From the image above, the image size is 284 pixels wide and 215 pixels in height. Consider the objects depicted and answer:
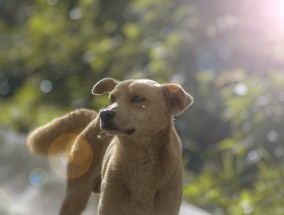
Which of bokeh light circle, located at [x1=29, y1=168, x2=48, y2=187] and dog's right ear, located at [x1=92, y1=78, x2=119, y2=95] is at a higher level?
dog's right ear, located at [x1=92, y1=78, x2=119, y2=95]

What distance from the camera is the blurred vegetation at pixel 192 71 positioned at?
10.1m

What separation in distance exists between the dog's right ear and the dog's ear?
56 cm

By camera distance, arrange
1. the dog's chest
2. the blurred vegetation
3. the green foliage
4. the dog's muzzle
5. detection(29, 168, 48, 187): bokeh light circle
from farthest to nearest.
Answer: the blurred vegetation
detection(29, 168, 48, 187): bokeh light circle
the green foliage
the dog's chest
the dog's muzzle

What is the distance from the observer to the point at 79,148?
22.9ft

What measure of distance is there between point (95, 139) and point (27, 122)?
7.14 meters

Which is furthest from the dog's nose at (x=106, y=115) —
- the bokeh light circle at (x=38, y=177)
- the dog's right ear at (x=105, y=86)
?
the bokeh light circle at (x=38, y=177)

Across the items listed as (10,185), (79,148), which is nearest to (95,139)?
(79,148)

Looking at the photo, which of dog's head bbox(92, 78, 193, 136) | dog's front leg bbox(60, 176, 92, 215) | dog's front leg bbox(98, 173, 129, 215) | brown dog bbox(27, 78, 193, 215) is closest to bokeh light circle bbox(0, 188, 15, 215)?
dog's front leg bbox(60, 176, 92, 215)

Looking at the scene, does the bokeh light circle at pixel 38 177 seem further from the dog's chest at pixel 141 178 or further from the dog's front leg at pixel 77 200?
the dog's chest at pixel 141 178

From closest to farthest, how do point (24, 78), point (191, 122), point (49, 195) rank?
point (49, 195) → point (191, 122) → point (24, 78)

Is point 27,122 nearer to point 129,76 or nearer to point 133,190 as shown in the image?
point 129,76

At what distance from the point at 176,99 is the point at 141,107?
281mm

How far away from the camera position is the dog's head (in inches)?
221

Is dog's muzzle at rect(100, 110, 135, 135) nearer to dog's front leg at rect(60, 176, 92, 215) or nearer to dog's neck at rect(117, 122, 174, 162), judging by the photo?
dog's neck at rect(117, 122, 174, 162)
